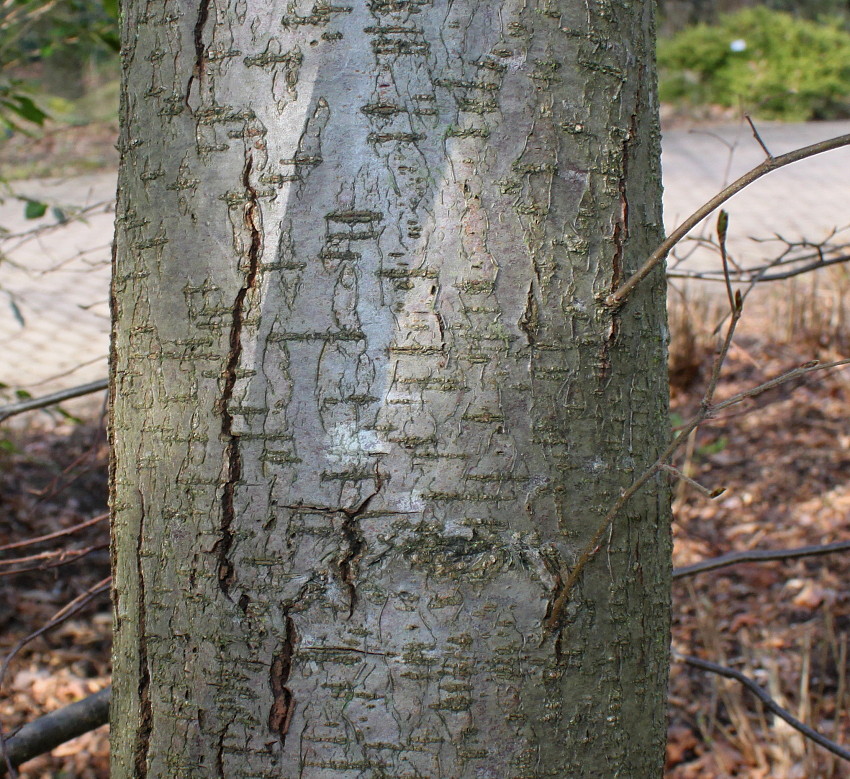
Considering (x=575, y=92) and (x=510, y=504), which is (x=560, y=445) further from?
(x=575, y=92)

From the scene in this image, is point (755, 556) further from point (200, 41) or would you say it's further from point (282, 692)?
point (200, 41)

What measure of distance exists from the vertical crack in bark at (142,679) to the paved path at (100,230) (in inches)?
142

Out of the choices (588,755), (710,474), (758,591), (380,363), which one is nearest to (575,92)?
(380,363)

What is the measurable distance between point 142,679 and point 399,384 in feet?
1.49

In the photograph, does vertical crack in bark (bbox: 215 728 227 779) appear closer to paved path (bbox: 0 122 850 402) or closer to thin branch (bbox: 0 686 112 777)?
thin branch (bbox: 0 686 112 777)

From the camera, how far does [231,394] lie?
846mm

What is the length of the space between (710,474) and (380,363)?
13.2 ft

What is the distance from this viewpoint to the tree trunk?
0.81 m

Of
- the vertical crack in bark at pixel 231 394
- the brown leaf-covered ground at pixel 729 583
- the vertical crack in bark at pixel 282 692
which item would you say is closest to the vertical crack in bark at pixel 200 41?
the vertical crack in bark at pixel 231 394

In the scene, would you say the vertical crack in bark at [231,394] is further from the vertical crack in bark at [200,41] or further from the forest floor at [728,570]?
the forest floor at [728,570]

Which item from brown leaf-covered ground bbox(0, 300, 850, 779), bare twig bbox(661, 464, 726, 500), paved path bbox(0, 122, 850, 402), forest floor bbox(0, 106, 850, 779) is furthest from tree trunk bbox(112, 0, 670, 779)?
paved path bbox(0, 122, 850, 402)

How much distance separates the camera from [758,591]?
3.77m

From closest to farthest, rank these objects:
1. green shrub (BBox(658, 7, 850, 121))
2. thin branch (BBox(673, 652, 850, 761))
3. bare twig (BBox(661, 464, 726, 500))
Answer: bare twig (BBox(661, 464, 726, 500))
thin branch (BBox(673, 652, 850, 761))
green shrub (BBox(658, 7, 850, 121))

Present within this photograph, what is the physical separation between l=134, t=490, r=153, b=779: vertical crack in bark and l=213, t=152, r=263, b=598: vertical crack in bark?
12 centimetres
